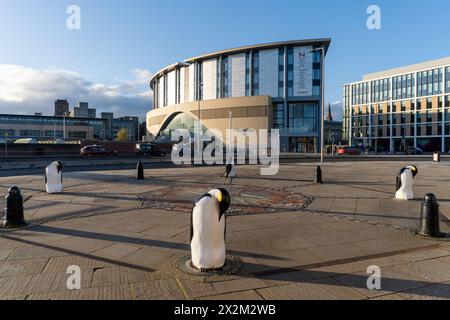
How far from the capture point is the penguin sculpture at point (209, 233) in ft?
15.0

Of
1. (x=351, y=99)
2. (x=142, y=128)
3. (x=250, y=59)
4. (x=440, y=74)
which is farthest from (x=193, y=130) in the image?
(x=142, y=128)

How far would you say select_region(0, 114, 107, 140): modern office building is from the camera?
10726 cm

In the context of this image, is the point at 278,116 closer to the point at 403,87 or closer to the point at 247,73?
the point at 247,73

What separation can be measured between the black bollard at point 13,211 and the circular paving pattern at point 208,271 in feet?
14.2

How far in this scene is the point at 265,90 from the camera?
72.1 meters

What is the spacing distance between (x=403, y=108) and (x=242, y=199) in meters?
92.3

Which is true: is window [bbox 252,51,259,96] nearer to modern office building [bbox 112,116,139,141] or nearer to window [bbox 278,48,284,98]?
window [bbox 278,48,284,98]

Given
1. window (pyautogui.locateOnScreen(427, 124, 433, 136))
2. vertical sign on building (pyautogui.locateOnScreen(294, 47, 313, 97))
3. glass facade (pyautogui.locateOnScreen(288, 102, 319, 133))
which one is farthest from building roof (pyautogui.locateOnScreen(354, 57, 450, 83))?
glass facade (pyautogui.locateOnScreen(288, 102, 319, 133))

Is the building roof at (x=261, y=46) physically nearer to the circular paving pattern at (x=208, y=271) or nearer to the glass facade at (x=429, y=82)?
the glass facade at (x=429, y=82)

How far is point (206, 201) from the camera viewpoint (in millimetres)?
4582

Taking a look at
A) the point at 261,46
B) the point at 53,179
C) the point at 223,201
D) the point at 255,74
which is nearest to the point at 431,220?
the point at 223,201
